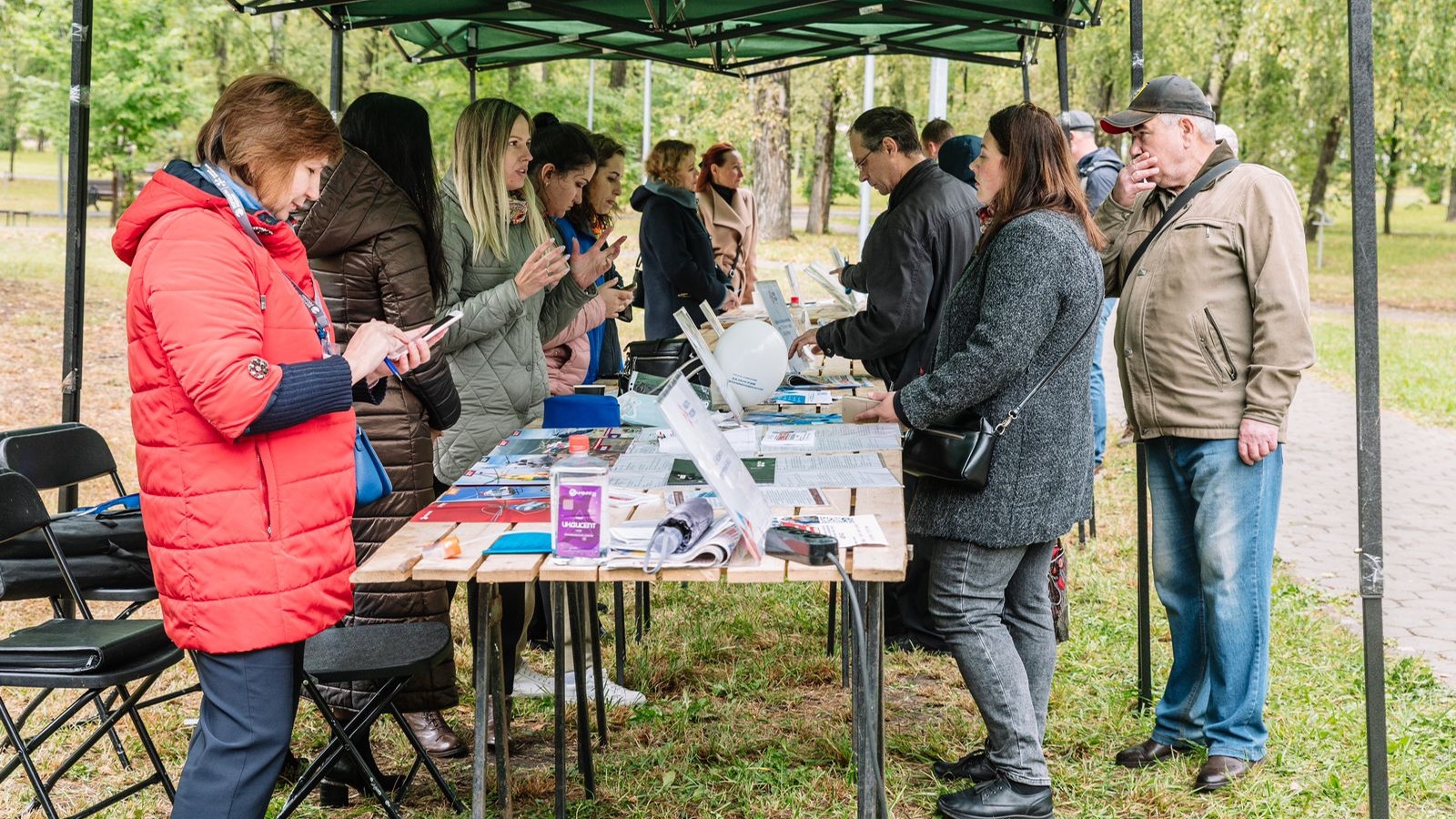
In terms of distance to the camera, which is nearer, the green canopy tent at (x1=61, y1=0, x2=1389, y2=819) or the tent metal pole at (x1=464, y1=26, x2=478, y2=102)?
the green canopy tent at (x1=61, y1=0, x2=1389, y2=819)

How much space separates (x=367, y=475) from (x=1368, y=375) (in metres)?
2.16

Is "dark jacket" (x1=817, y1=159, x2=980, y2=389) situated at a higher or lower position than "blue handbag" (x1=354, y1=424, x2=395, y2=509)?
higher

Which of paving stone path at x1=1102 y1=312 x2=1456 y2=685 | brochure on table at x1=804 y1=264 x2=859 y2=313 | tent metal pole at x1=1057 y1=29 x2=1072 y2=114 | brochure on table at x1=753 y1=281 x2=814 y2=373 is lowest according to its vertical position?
paving stone path at x1=1102 y1=312 x2=1456 y2=685

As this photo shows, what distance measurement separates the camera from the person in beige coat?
725 cm

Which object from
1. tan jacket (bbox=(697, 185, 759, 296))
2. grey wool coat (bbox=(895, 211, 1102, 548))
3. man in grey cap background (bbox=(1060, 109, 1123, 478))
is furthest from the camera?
tan jacket (bbox=(697, 185, 759, 296))

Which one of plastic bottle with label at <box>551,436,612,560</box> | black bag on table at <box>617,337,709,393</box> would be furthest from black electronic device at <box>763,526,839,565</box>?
black bag on table at <box>617,337,709,393</box>

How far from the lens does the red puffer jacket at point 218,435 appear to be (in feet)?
6.88

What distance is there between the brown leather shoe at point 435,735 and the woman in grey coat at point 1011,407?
1400 millimetres

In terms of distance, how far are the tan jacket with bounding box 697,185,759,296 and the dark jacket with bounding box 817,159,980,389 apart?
309 centimetres

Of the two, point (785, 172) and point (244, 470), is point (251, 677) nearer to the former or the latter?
point (244, 470)

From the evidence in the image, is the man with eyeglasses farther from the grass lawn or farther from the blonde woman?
the blonde woman

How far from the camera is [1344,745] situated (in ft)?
12.1

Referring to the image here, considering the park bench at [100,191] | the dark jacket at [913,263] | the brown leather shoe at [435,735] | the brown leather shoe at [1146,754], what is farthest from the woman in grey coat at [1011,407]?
the park bench at [100,191]

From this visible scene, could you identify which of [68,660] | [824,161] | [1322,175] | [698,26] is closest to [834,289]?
[698,26]
